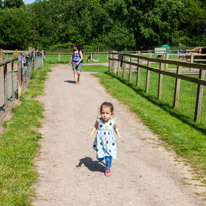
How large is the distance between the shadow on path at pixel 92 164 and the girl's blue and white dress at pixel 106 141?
406 mm

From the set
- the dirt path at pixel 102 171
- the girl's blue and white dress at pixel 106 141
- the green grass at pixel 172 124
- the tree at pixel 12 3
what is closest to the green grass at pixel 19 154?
the dirt path at pixel 102 171

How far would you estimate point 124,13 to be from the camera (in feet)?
202

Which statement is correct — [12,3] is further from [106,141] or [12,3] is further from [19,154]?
[106,141]

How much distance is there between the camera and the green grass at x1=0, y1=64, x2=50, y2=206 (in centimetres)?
412

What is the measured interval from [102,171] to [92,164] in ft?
1.07

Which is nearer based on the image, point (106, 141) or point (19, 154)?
point (106, 141)

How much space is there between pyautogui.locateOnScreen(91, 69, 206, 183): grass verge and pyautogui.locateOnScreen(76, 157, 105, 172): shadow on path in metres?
1.41

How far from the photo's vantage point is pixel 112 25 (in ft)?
214

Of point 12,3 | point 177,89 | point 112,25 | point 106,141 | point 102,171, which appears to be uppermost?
point 12,3

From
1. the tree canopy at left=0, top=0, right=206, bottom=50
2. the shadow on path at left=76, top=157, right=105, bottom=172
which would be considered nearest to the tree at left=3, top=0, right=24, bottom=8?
the tree canopy at left=0, top=0, right=206, bottom=50

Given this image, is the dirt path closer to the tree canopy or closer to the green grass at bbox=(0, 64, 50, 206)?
the green grass at bbox=(0, 64, 50, 206)

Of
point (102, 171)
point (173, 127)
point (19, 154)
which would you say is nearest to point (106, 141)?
point (102, 171)

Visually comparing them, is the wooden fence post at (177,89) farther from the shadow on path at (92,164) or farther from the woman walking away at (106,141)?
the woman walking away at (106,141)

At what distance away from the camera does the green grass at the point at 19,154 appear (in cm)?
412
